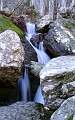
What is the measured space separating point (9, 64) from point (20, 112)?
3.61 feet

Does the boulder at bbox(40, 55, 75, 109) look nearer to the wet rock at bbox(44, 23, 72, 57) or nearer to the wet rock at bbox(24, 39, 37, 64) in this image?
the wet rock at bbox(24, 39, 37, 64)

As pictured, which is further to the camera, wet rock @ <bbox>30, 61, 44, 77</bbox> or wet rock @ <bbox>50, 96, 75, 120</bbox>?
wet rock @ <bbox>30, 61, 44, 77</bbox>

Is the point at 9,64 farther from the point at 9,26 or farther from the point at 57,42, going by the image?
the point at 9,26

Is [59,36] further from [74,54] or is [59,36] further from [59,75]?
[59,75]

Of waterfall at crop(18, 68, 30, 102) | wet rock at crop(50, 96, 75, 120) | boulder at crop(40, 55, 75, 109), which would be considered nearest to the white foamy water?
waterfall at crop(18, 68, 30, 102)

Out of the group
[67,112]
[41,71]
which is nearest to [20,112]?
[41,71]

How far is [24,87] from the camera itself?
21.6 ft

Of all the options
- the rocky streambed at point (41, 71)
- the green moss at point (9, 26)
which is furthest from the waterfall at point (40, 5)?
the green moss at point (9, 26)

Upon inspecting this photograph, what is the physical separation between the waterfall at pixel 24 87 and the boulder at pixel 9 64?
14cm

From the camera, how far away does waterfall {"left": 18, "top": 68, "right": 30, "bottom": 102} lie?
21.4ft

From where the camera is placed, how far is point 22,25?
914 centimetres

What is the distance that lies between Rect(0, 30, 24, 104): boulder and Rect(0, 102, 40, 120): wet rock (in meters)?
0.71

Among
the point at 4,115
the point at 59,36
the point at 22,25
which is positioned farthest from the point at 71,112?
the point at 22,25

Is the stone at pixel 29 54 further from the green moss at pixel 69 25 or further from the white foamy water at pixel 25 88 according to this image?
the green moss at pixel 69 25
